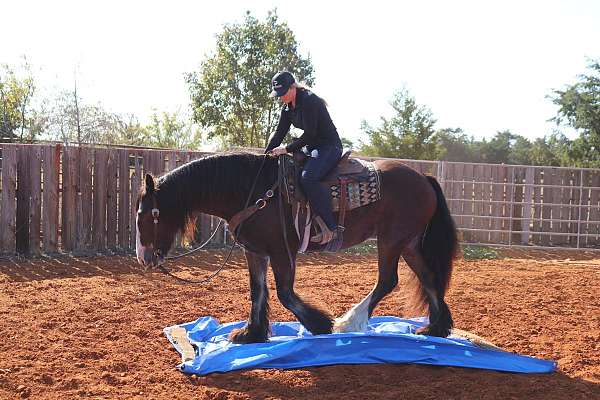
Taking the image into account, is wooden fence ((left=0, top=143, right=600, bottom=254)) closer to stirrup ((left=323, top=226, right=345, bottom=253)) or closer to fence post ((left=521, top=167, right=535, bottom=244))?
fence post ((left=521, top=167, right=535, bottom=244))

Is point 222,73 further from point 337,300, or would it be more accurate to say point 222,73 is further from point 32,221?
point 337,300

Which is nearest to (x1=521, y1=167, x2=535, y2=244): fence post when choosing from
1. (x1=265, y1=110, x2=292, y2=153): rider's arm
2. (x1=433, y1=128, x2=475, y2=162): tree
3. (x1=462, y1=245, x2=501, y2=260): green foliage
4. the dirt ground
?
(x1=462, y1=245, x2=501, y2=260): green foliage

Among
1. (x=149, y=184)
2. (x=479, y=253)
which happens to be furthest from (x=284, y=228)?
(x=479, y=253)

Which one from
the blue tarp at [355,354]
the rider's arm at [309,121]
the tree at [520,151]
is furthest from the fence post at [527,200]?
the tree at [520,151]

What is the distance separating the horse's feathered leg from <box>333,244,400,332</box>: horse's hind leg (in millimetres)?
287

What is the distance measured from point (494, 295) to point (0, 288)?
22.3ft

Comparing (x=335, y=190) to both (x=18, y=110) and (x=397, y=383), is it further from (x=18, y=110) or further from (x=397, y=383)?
(x=18, y=110)

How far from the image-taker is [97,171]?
37.8ft

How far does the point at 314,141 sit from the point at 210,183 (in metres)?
1.05

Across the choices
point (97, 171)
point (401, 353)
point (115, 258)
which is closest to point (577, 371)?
point (401, 353)

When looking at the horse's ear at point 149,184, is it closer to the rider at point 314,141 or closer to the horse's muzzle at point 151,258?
the horse's muzzle at point 151,258

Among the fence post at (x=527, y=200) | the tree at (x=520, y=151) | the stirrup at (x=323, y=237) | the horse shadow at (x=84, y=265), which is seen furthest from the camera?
the tree at (x=520, y=151)

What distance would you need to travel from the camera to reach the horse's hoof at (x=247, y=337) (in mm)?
5562

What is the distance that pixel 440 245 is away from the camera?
615 cm
